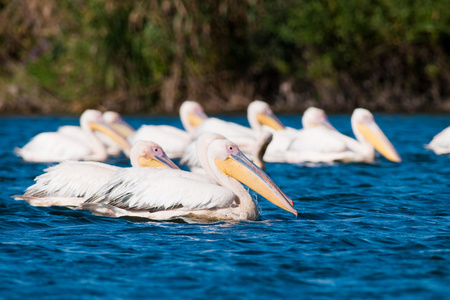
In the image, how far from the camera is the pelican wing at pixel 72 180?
6.86 m

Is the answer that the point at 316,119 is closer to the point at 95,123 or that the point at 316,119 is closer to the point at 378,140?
the point at 378,140

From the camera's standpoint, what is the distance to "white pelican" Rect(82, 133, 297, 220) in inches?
244

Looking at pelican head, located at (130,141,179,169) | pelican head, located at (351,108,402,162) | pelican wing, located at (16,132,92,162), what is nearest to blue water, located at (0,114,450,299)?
pelican head, located at (130,141,179,169)

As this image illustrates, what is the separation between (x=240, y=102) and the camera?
78.0 ft

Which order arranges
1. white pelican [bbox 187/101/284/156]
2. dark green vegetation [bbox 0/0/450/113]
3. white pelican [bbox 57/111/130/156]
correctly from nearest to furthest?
white pelican [bbox 187/101/284/156]
white pelican [bbox 57/111/130/156]
dark green vegetation [bbox 0/0/450/113]

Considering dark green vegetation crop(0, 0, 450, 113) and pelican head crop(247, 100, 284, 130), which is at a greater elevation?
dark green vegetation crop(0, 0, 450, 113)

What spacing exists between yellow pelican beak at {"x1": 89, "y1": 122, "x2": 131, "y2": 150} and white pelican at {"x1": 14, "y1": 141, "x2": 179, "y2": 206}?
173 inches

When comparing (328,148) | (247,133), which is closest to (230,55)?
(247,133)

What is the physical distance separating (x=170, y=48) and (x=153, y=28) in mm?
737

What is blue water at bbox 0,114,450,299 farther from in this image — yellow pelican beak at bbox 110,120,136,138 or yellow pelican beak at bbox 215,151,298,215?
yellow pelican beak at bbox 110,120,136,138

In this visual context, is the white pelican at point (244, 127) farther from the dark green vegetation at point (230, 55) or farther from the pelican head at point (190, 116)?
the dark green vegetation at point (230, 55)

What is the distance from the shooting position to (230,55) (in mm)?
24688

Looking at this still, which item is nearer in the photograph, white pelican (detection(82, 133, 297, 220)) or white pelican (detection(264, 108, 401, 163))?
white pelican (detection(82, 133, 297, 220))

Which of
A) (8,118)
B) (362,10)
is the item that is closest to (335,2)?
(362,10)
